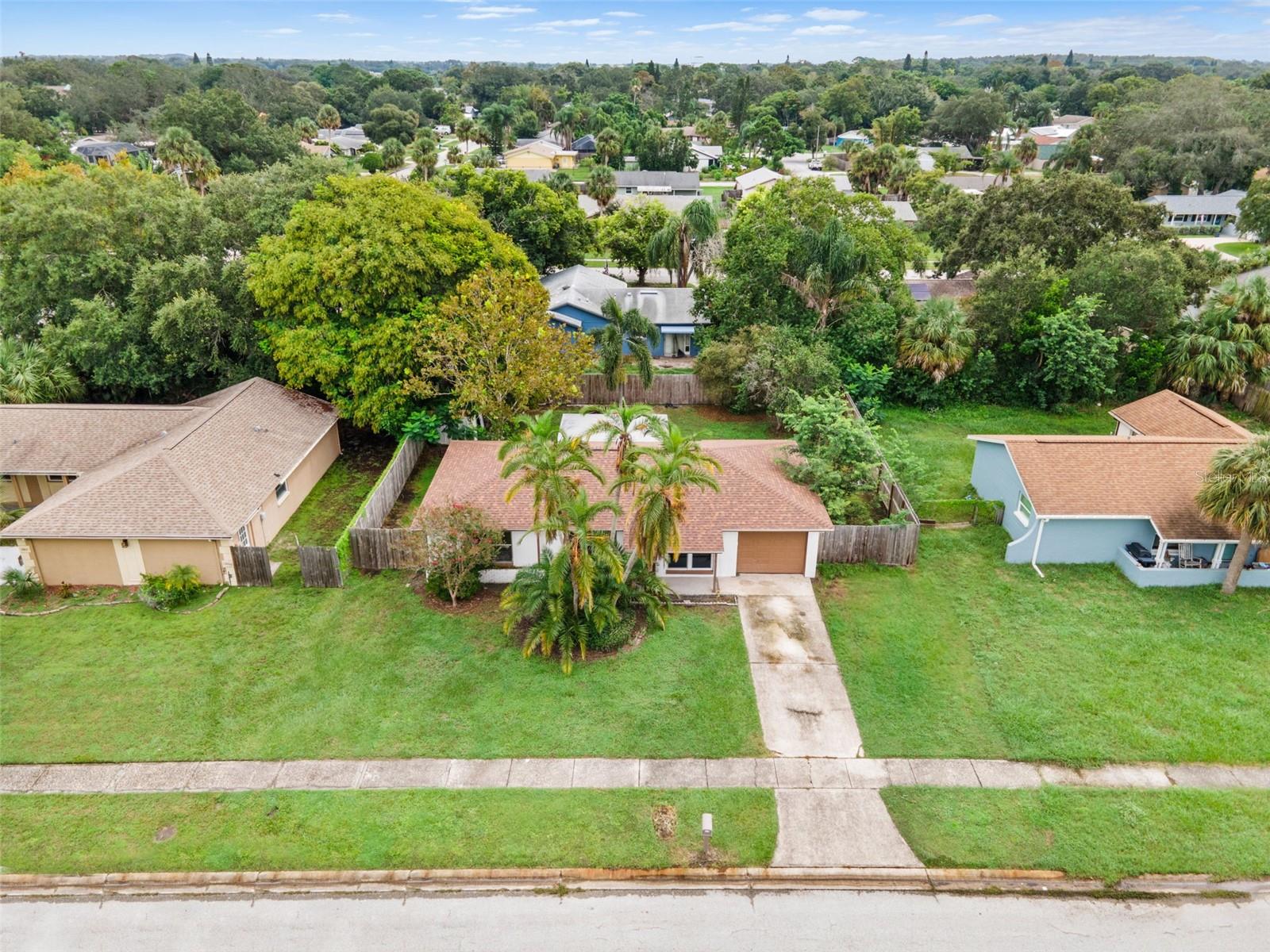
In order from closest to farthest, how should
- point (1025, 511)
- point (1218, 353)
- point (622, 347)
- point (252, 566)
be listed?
point (252, 566) < point (1025, 511) < point (1218, 353) < point (622, 347)

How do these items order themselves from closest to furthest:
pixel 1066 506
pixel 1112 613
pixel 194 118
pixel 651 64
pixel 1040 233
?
pixel 1112 613, pixel 1066 506, pixel 1040 233, pixel 194 118, pixel 651 64

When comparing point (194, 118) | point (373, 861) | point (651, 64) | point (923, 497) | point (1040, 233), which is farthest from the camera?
point (651, 64)

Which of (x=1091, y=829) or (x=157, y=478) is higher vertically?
(x=157, y=478)

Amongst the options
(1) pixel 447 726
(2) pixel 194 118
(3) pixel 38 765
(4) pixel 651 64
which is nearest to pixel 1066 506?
(1) pixel 447 726

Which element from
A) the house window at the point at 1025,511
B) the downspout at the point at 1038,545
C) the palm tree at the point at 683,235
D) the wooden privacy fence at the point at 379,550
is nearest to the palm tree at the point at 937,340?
the house window at the point at 1025,511

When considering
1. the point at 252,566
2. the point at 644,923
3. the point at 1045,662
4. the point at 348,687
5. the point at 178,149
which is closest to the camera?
the point at 644,923

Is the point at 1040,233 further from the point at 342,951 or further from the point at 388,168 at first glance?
the point at 388,168

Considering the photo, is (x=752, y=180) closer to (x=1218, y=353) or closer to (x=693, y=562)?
(x=1218, y=353)

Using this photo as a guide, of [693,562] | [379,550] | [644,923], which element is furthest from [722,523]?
[644,923]
